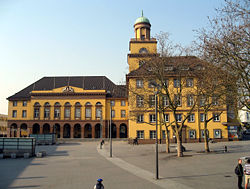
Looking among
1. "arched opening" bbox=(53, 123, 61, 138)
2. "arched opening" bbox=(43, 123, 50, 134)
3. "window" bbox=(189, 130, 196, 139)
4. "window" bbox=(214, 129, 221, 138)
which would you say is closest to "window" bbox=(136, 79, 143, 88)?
"window" bbox=(189, 130, 196, 139)

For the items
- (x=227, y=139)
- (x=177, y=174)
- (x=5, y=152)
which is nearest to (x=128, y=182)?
(x=177, y=174)

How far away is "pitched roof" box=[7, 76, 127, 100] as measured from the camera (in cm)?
6956

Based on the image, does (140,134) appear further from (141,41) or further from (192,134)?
(141,41)

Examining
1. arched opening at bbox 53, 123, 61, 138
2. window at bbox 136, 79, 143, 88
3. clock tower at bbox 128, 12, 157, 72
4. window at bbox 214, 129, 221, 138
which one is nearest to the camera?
window at bbox 136, 79, 143, 88

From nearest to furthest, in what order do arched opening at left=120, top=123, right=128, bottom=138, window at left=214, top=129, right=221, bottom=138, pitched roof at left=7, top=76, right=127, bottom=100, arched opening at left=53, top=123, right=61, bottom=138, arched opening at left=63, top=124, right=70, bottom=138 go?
1. window at left=214, top=129, right=221, bottom=138
2. arched opening at left=53, top=123, right=61, bottom=138
3. arched opening at left=120, top=123, right=128, bottom=138
4. arched opening at left=63, top=124, right=70, bottom=138
5. pitched roof at left=7, top=76, right=127, bottom=100

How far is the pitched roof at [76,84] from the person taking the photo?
69556 mm

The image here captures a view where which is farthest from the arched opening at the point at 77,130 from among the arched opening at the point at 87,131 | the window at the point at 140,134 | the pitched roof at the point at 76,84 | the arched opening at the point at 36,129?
the window at the point at 140,134

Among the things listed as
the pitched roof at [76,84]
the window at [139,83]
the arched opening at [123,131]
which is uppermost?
the pitched roof at [76,84]

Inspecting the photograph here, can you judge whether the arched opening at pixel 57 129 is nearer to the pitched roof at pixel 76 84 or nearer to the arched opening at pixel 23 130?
the arched opening at pixel 23 130

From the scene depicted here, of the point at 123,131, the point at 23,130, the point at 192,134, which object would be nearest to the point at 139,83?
the point at 192,134

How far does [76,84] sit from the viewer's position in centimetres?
7188

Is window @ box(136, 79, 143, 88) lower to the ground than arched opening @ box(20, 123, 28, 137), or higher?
higher

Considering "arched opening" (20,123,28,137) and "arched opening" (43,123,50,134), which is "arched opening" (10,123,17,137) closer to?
"arched opening" (20,123,28,137)

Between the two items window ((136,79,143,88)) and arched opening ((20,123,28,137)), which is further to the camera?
arched opening ((20,123,28,137))
